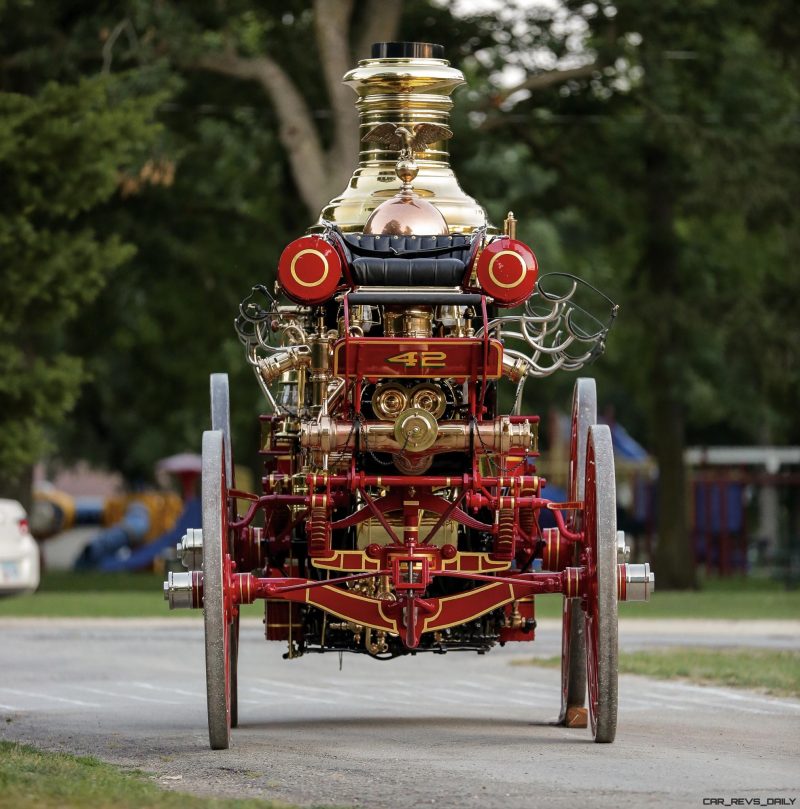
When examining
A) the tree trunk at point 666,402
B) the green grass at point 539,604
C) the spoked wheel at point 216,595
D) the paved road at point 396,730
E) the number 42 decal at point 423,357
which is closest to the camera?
the paved road at point 396,730

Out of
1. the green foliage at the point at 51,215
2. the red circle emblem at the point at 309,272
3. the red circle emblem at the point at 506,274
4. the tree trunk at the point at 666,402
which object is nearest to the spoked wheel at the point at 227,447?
the red circle emblem at the point at 309,272

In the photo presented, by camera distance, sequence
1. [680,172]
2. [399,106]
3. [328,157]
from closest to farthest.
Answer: [399,106]
[328,157]
[680,172]

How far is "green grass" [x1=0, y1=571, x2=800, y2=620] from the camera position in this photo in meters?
25.7

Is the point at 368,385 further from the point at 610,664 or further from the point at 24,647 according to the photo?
the point at 24,647

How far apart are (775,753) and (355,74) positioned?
14.1ft

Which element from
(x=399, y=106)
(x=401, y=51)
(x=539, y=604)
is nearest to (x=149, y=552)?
(x=539, y=604)

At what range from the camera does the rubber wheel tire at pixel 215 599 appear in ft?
32.1

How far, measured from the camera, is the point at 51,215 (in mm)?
27891

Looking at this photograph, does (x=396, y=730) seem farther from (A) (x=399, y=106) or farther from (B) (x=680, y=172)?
(B) (x=680, y=172)

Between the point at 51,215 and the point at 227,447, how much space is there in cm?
1714

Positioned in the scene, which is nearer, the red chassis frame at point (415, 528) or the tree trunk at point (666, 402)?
the red chassis frame at point (415, 528)

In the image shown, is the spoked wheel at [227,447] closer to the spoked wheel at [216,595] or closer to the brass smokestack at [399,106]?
the spoked wheel at [216,595]

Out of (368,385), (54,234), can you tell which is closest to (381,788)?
(368,385)

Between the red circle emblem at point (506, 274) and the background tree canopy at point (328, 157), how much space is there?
16.9 m
